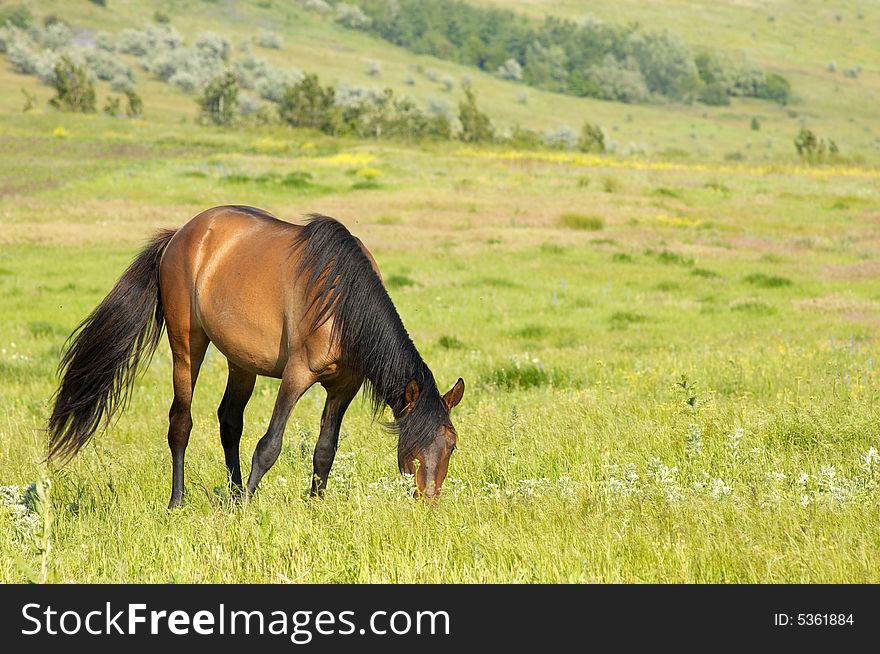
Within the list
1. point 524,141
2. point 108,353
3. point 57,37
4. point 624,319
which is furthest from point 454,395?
point 57,37

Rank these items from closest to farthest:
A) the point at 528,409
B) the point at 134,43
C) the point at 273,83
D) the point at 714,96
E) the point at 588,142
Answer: the point at 528,409 < the point at 588,142 < the point at 273,83 < the point at 134,43 < the point at 714,96

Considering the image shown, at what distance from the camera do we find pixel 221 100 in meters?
81.6

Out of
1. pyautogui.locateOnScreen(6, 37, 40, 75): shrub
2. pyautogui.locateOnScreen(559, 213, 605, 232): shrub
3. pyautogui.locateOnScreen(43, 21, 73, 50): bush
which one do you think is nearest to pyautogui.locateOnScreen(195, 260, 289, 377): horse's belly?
pyautogui.locateOnScreen(559, 213, 605, 232): shrub

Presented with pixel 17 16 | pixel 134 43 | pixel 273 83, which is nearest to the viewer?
pixel 273 83

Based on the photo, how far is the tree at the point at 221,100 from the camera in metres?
81.2

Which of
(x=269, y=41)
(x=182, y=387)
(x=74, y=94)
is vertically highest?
(x=269, y=41)

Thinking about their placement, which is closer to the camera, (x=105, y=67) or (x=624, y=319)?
(x=624, y=319)

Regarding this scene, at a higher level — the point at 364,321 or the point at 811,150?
the point at 811,150

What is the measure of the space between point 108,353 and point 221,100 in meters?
77.6

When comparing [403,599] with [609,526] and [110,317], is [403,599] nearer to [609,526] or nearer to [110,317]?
[609,526]

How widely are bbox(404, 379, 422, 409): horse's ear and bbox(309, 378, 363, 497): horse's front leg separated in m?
0.79

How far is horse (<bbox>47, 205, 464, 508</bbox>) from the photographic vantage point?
6.45 meters

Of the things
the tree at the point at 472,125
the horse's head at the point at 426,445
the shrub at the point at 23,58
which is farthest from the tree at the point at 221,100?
the horse's head at the point at 426,445

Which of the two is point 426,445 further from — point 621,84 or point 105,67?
point 621,84
